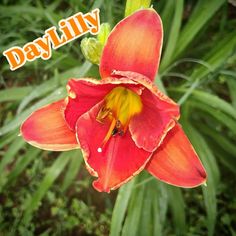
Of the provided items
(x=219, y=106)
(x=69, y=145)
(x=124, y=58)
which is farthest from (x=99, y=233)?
(x=124, y=58)

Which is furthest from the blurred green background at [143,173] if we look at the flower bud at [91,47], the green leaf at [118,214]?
the flower bud at [91,47]

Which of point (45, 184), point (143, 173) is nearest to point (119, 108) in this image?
point (143, 173)

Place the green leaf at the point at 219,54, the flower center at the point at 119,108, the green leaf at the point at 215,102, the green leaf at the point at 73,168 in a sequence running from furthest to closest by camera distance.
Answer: the green leaf at the point at 73,168 < the green leaf at the point at 219,54 < the green leaf at the point at 215,102 < the flower center at the point at 119,108

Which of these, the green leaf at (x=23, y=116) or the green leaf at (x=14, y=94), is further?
the green leaf at (x=14, y=94)

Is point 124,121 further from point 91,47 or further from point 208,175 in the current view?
point 208,175

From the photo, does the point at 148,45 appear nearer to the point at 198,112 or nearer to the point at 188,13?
the point at 198,112

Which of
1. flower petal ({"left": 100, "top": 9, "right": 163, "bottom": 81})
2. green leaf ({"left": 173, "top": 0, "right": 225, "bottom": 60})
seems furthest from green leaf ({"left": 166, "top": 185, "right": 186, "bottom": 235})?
flower petal ({"left": 100, "top": 9, "right": 163, "bottom": 81})

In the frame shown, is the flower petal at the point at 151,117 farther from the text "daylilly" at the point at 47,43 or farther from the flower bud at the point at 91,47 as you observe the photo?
the text "daylilly" at the point at 47,43

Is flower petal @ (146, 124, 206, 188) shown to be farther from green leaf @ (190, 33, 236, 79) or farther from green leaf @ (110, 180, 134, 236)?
green leaf @ (190, 33, 236, 79)
